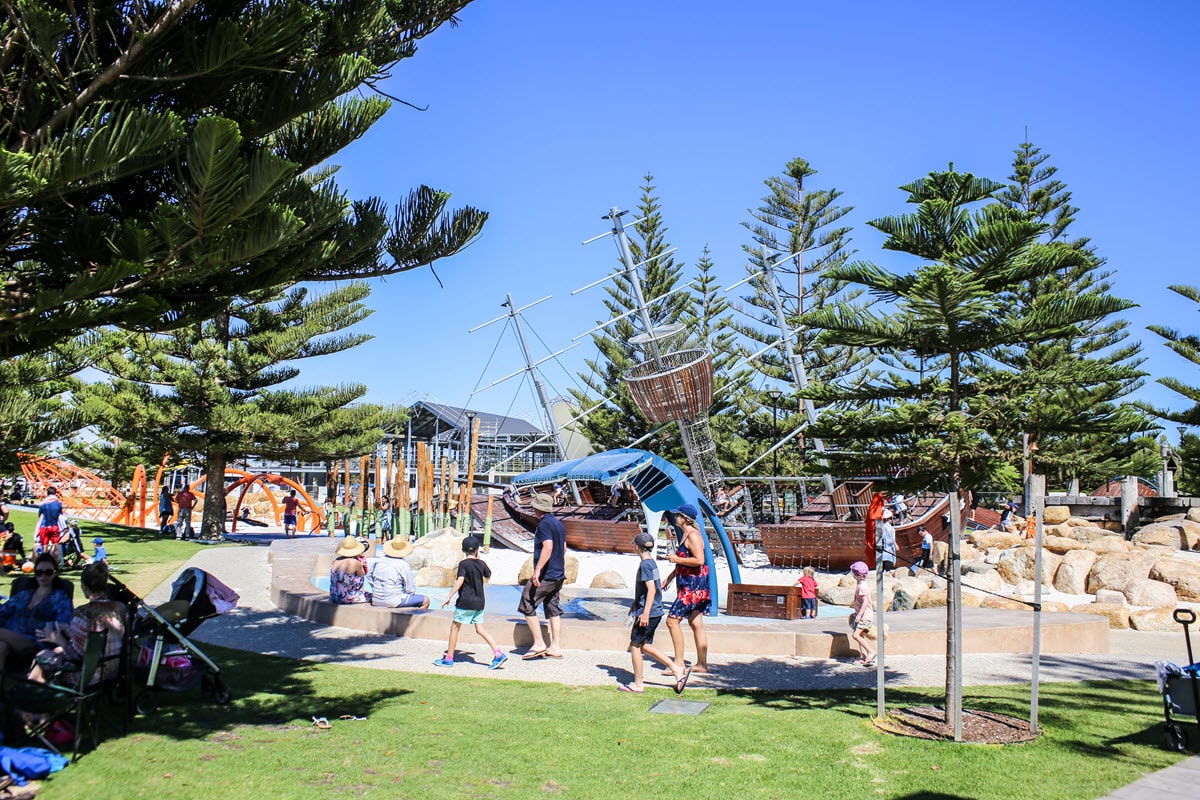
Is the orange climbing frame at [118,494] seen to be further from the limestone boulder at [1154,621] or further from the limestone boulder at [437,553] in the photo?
the limestone boulder at [1154,621]

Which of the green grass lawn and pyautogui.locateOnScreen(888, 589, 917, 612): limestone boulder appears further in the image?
pyautogui.locateOnScreen(888, 589, 917, 612): limestone boulder

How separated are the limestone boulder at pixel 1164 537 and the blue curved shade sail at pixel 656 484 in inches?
414

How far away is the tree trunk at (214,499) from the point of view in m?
23.6

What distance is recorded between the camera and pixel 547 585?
338 inches

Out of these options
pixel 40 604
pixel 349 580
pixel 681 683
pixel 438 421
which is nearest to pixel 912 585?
pixel 681 683

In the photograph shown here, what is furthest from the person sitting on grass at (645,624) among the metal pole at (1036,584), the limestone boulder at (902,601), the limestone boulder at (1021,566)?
Result: the limestone boulder at (1021,566)

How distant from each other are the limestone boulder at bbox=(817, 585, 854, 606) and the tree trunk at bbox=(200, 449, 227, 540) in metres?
15.6

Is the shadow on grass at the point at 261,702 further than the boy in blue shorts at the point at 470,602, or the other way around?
the boy in blue shorts at the point at 470,602

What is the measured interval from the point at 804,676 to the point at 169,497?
70.7ft

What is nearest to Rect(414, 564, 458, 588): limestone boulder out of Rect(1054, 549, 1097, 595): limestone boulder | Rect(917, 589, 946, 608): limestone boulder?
Rect(917, 589, 946, 608): limestone boulder

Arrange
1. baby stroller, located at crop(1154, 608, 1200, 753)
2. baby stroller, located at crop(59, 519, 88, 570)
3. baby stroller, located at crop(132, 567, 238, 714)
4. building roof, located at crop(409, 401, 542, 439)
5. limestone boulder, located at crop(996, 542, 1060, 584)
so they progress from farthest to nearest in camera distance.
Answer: building roof, located at crop(409, 401, 542, 439) < limestone boulder, located at crop(996, 542, 1060, 584) < baby stroller, located at crop(59, 519, 88, 570) < baby stroller, located at crop(132, 567, 238, 714) < baby stroller, located at crop(1154, 608, 1200, 753)

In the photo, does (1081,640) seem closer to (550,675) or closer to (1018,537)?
(550,675)

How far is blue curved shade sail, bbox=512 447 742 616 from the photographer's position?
44.2 ft

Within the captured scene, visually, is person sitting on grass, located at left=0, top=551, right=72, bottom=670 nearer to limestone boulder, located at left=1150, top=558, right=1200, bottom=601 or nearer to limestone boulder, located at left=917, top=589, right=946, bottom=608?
limestone boulder, located at left=917, top=589, right=946, bottom=608
